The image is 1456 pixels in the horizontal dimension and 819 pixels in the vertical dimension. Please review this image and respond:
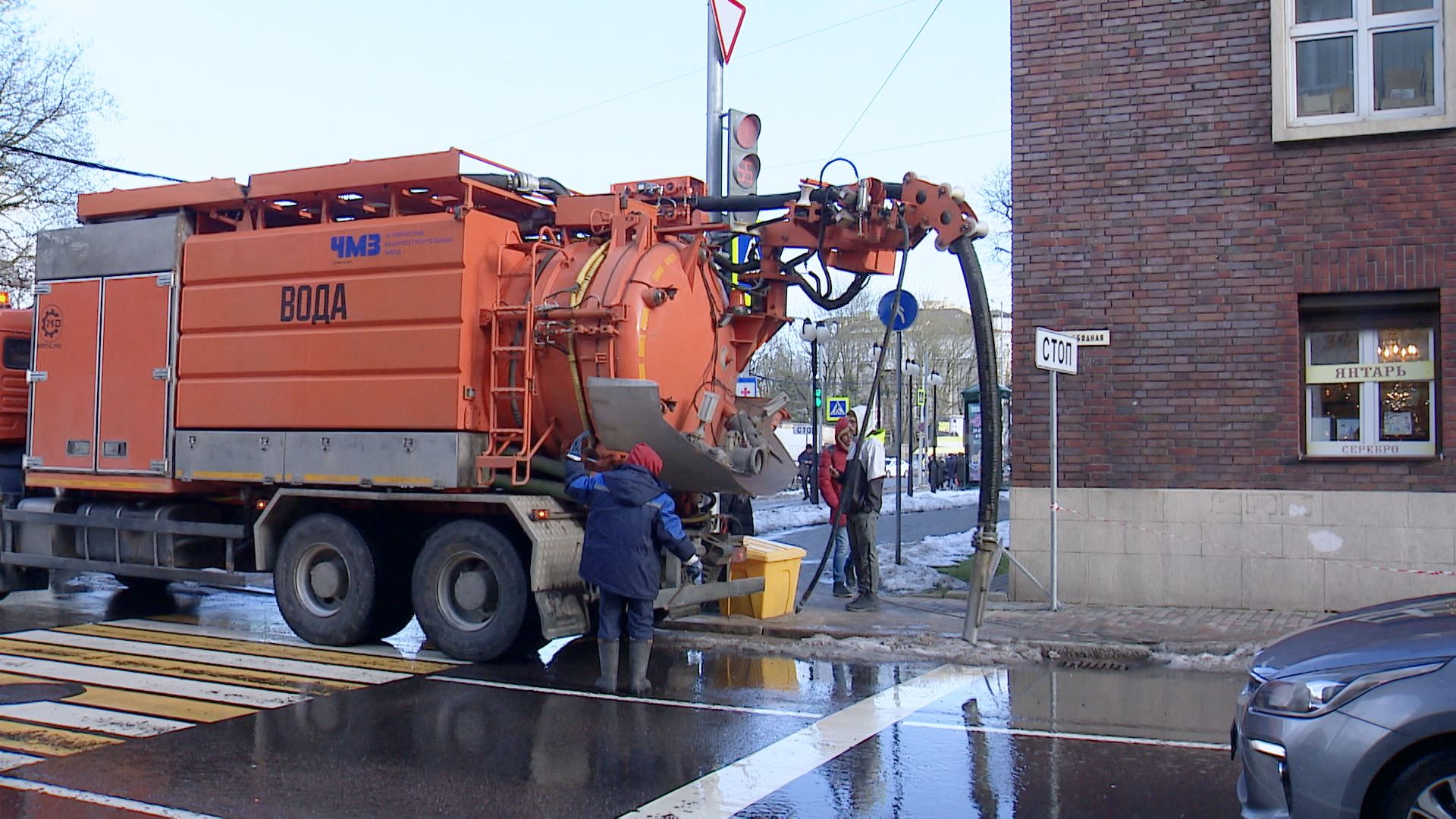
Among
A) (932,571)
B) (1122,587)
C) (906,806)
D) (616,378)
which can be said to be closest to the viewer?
(906,806)

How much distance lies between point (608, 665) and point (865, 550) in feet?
13.3

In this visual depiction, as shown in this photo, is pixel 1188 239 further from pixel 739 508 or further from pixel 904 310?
pixel 739 508

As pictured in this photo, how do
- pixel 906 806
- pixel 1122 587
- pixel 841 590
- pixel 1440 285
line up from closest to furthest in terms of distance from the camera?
pixel 906 806 < pixel 1440 285 < pixel 1122 587 < pixel 841 590

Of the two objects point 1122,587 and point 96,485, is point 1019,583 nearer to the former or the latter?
point 1122,587

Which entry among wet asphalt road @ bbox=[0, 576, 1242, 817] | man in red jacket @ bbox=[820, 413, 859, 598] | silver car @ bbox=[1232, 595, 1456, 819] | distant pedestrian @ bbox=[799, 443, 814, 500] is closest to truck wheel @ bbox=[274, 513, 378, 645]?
wet asphalt road @ bbox=[0, 576, 1242, 817]

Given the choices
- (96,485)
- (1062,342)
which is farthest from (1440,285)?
(96,485)

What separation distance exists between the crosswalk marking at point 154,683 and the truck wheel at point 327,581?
1.42 meters

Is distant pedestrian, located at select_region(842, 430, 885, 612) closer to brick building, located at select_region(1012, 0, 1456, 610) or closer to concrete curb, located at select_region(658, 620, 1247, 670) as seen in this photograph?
brick building, located at select_region(1012, 0, 1456, 610)

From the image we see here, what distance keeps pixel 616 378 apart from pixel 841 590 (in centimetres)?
477

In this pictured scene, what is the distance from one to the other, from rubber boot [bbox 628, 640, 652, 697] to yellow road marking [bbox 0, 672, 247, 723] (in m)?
2.32

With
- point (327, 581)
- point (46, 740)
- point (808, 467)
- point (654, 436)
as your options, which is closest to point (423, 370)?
point (654, 436)

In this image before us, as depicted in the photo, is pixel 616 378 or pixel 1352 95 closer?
pixel 616 378

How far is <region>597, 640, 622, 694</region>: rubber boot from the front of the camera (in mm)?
8031

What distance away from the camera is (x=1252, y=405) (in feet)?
36.3
